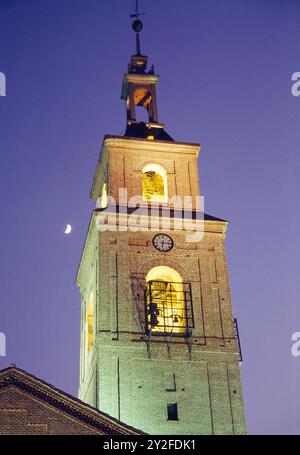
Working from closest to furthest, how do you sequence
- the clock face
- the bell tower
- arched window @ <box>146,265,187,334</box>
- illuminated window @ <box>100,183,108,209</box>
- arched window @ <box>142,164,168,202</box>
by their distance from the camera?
1. the bell tower
2. arched window @ <box>146,265,187,334</box>
3. the clock face
4. arched window @ <box>142,164,168,202</box>
5. illuminated window @ <box>100,183,108,209</box>

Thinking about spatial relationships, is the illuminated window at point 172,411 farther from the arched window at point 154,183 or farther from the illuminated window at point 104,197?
the illuminated window at point 104,197

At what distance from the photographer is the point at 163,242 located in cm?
2862

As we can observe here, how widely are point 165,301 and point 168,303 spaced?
0.13 m

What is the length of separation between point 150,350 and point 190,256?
4.01 meters

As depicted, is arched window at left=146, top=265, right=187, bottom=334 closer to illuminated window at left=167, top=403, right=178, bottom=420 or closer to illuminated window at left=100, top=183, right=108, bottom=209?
illuminated window at left=167, top=403, right=178, bottom=420

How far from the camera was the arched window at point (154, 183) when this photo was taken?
3035cm

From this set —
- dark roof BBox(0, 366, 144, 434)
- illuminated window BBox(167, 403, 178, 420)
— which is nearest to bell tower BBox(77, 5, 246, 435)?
illuminated window BBox(167, 403, 178, 420)

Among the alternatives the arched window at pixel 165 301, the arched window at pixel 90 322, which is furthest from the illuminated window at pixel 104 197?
the arched window at pixel 165 301

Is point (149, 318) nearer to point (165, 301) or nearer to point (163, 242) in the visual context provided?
point (165, 301)

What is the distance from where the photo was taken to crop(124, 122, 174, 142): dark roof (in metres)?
32.2

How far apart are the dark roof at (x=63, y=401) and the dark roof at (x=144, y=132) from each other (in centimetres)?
1248
